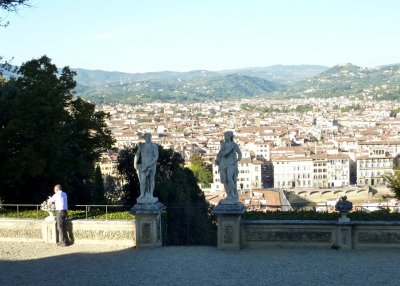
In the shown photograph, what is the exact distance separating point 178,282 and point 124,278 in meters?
0.97

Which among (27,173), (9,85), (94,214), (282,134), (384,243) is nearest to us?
(384,243)

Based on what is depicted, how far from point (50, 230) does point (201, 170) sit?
86.1 meters

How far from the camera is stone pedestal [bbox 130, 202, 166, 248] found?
12.2 meters

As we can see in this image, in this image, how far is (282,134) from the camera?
14662 cm

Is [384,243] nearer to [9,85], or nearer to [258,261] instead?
[258,261]

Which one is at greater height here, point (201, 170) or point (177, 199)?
point (177, 199)

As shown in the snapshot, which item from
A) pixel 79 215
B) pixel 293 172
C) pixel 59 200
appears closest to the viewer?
pixel 59 200

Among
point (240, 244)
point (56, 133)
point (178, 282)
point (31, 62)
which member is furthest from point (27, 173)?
point (178, 282)

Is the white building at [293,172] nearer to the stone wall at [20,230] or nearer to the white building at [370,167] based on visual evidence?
the white building at [370,167]

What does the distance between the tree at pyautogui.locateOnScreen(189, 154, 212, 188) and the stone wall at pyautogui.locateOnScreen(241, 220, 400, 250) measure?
3237 inches

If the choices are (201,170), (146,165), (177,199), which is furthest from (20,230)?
(201,170)

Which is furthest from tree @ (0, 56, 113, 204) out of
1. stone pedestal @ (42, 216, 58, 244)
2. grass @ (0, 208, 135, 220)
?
stone pedestal @ (42, 216, 58, 244)

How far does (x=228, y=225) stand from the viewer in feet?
39.1

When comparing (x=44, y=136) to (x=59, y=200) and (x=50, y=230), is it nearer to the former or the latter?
(x=50, y=230)
